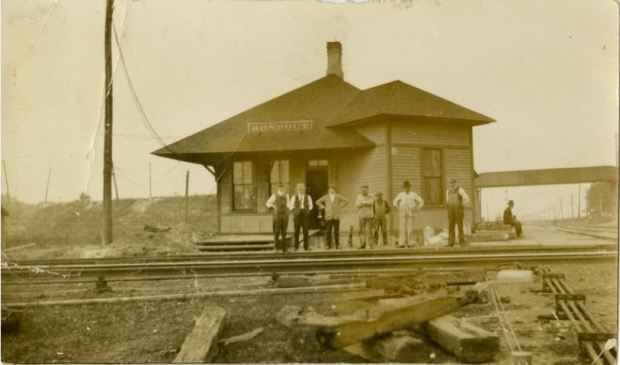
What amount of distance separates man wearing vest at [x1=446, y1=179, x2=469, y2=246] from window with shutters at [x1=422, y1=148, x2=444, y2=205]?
252 millimetres

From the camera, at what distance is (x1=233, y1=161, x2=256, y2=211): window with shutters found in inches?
321

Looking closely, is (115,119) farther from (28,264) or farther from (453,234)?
(453,234)

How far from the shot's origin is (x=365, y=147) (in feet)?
25.5

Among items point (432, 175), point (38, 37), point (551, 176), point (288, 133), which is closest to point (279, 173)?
point (288, 133)

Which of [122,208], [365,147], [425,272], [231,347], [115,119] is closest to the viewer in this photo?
[231,347]

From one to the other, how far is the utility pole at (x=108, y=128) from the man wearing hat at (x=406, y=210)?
12.3 feet

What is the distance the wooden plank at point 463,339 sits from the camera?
4.00m

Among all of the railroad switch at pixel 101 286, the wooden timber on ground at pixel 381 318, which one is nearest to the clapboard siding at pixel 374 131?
the wooden timber on ground at pixel 381 318

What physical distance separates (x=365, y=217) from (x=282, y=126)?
5.55ft

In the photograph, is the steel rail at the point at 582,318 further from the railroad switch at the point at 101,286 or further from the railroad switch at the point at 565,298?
the railroad switch at the point at 101,286

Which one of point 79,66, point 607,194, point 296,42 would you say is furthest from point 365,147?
point 79,66

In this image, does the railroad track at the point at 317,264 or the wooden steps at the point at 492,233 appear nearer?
the railroad track at the point at 317,264

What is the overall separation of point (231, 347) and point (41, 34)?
430 centimetres

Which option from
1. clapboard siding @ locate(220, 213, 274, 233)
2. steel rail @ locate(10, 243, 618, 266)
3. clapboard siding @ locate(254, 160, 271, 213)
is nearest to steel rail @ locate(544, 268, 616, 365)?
steel rail @ locate(10, 243, 618, 266)
